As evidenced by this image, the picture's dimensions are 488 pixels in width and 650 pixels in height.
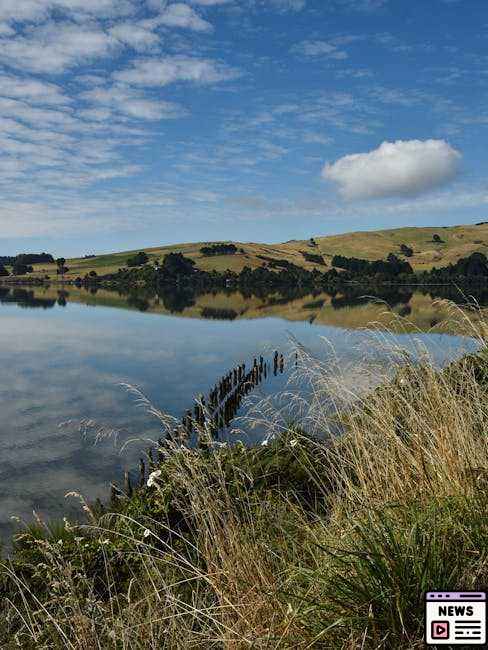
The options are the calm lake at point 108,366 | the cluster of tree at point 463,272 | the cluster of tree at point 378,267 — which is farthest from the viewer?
the cluster of tree at point 378,267

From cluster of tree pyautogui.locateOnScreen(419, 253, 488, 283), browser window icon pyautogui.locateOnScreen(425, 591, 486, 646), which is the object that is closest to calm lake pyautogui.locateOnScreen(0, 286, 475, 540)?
browser window icon pyautogui.locateOnScreen(425, 591, 486, 646)

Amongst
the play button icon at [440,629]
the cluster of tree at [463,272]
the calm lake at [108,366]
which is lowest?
the calm lake at [108,366]

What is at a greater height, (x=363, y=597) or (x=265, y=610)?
(x=363, y=597)

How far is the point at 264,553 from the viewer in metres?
4.98

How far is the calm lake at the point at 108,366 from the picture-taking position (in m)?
18.5

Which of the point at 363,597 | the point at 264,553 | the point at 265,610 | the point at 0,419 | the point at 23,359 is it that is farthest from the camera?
the point at 23,359

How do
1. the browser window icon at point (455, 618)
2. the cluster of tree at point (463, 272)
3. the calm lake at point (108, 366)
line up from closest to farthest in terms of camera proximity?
the browser window icon at point (455, 618) → the calm lake at point (108, 366) → the cluster of tree at point (463, 272)

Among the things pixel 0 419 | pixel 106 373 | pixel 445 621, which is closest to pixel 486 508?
pixel 445 621

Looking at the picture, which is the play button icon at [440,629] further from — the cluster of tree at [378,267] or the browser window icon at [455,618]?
the cluster of tree at [378,267]

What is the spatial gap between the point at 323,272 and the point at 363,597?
185978 millimetres

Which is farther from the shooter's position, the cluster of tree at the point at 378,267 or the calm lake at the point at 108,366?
the cluster of tree at the point at 378,267

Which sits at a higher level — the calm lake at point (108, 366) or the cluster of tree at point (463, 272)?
the cluster of tree at point (463, 272)

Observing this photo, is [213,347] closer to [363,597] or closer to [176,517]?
[176,517]

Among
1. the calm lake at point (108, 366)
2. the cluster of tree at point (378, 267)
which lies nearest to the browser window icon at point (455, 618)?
the calm lake at point (108, 366)
